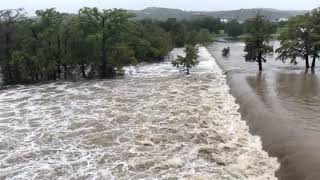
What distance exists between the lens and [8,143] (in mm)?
21703

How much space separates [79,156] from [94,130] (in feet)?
14.2

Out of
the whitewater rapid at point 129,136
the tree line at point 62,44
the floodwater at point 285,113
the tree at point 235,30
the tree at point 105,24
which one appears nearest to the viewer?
the whitewater rapid at point 129,136

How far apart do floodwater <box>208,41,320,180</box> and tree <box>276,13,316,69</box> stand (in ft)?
6.39

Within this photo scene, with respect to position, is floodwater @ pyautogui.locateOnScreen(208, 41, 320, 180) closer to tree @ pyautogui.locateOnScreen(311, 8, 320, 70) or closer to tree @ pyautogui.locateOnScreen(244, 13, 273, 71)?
→ tree @ pyautogui.locateOnScreen(311, 8, 320, 70)

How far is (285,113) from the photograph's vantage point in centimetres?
2545

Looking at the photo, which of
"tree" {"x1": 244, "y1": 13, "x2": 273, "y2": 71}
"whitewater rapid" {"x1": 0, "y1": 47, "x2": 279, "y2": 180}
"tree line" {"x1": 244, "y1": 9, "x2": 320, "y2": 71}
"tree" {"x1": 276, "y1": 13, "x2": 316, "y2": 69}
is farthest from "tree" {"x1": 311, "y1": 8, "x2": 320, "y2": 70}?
"whitewater rapid" {"x1": 0, "y1": 47, "x2": 279, "y2": 180}

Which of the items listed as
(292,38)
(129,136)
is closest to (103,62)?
(292,38)

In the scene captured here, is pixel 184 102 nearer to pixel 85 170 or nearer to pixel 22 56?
pixel 85 170

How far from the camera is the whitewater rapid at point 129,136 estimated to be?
17297 mm

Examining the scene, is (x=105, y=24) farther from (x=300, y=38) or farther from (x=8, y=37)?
(x=300, y=38)

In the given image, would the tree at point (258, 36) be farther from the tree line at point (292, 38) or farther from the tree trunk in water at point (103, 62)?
the tree trunk in water at point (103, 62)

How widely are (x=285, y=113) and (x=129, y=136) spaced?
9971 mm

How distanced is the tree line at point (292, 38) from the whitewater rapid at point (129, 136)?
36.1ft

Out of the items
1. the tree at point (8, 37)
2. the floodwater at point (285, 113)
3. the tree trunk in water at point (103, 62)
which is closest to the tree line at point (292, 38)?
the floodwater at point (285, 113)
